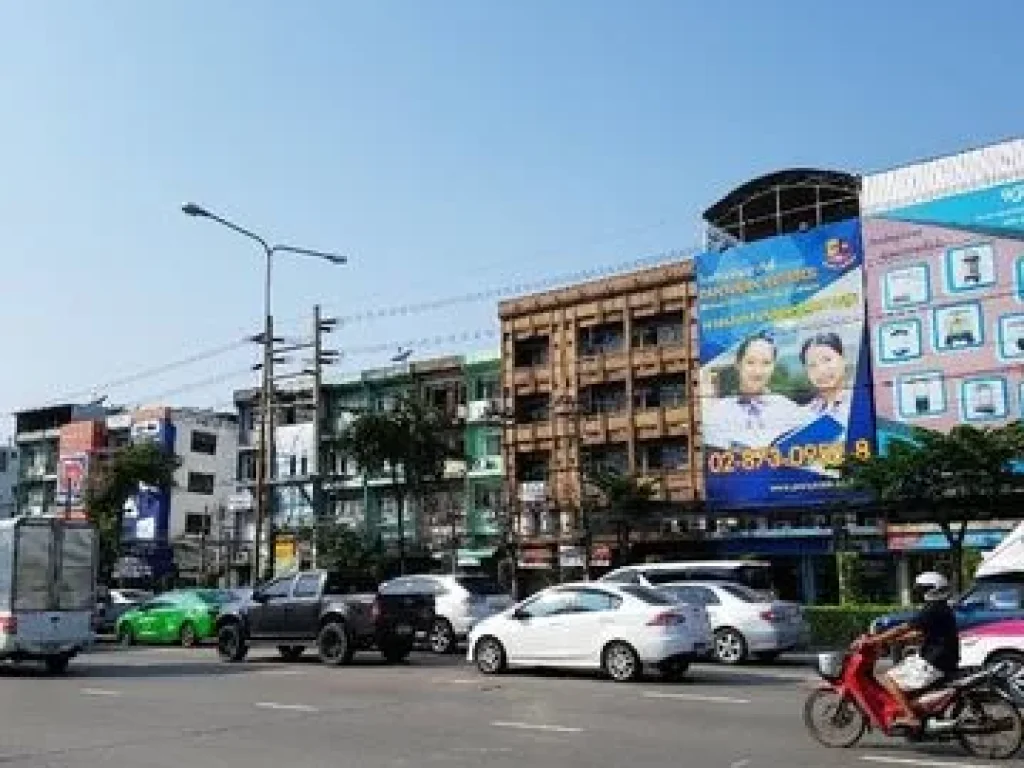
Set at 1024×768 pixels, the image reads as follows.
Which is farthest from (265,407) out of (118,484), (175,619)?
(118,484)

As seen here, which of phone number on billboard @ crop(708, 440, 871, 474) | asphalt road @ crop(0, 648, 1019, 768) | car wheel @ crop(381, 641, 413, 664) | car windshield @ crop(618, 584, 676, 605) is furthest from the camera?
phone number on billboard @ crop(708, 440, 871, 474)

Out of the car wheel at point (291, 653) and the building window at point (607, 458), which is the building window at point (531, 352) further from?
the car wheel at point (291, 653)

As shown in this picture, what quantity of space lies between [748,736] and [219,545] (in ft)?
205

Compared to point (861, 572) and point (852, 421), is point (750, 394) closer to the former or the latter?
point (852, 421)

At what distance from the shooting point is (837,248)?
151ft

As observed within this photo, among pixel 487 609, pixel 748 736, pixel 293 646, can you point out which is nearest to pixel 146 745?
pixel 748 736

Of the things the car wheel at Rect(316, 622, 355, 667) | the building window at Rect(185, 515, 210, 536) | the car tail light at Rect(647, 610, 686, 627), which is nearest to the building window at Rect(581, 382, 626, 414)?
the car wheel at Rect(316, 622, 355, 667)

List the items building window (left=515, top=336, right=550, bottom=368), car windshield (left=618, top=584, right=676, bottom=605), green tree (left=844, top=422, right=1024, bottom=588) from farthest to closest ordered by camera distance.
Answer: building window (left=515, top=336, right=550, bottom=368) → green tree (left=844, top=422, right=1024, bottom=588) → car windshield (left=618, top=584, right=676, bottom=605)

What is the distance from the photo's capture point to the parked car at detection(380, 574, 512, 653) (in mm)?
26797

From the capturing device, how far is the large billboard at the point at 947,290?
137 feet

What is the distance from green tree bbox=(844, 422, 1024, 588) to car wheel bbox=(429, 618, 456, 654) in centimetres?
1212

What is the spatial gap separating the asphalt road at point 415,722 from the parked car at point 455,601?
4.71m

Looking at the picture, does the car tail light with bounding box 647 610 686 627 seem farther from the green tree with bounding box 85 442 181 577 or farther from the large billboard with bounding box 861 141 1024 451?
the green tree with bounding box 85 442 181 577

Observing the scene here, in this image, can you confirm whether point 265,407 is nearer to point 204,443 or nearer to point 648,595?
point 648,595
